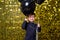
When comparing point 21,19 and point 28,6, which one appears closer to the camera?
point 28,6

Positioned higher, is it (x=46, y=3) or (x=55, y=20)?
(x=46, y=3)

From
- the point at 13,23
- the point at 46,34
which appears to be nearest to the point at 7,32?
the point at 13,23

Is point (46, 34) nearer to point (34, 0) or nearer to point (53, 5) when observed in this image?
point (53, 5)

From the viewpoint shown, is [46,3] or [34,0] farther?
[46,3]

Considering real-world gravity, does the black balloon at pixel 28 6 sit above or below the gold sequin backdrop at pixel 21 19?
above

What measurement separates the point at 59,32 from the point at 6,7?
0.58 m

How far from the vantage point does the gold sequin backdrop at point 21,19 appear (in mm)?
2354

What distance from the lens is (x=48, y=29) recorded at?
2.37m

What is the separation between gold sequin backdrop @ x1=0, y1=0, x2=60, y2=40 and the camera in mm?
2354

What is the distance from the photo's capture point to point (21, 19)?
7.88 ft

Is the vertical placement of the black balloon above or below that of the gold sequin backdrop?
above

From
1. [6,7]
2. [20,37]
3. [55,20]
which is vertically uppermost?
[6,7]

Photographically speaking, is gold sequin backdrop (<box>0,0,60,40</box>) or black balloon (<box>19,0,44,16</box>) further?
gold sequin backdrop (<box>0,0,60,40</box>)

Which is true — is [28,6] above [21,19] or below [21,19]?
above
